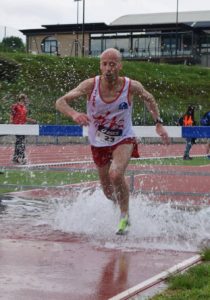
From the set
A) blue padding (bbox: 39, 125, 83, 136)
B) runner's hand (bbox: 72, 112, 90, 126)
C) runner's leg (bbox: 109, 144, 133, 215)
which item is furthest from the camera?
blue padding (bbox: 39, 125, 83, 136)

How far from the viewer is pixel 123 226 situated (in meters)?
8.27

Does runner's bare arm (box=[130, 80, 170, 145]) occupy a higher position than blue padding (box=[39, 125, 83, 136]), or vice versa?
runner's bare arm (box=[130, 80, 170, 145])

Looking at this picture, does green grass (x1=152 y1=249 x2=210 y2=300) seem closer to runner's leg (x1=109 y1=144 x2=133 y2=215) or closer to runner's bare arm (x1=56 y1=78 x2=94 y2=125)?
runner's leg (x1=109 y1=144 x2=133 y2=215)

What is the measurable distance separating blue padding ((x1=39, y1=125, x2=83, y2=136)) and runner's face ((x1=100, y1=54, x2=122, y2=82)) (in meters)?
2.33

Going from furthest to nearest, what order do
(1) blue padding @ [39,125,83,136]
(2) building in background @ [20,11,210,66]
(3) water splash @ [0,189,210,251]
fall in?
(2) building in background @ [20,11,210,66]
(1) blue padding @ [39,125,83,136]
(3) water splash @ [0,189,210,251]

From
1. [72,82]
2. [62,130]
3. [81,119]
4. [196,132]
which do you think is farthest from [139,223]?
[72,82]

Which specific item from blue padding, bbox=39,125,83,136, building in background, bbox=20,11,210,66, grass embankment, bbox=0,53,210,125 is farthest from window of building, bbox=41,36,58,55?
blue padding, bbox=39,125,83,136

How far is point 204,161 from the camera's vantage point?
2352 centimetres

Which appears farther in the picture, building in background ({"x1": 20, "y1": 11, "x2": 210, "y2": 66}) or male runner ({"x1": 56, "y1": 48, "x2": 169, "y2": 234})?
building in background ({"x1": 20, "y1": 11, "x2": 210, "y2": 66})

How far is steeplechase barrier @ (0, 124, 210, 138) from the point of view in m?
9.80

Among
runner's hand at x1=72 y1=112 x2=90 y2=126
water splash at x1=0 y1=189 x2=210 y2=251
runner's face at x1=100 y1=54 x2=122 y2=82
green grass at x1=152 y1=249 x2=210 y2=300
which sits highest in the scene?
runner's face at x1=100 y1=54 x2=122 y2=82

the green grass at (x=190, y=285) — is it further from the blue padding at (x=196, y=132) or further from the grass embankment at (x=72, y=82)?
the grass embankment at (x=72, y=82)

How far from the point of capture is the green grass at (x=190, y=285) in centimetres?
536

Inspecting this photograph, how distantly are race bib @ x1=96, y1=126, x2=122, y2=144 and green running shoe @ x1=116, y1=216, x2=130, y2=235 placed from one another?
887 millimetres
